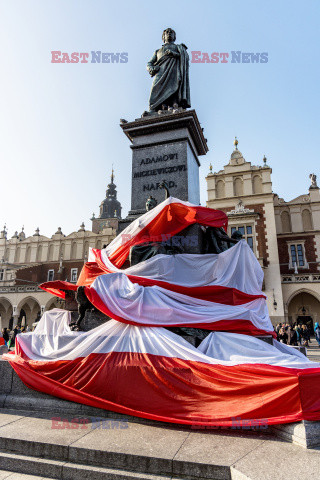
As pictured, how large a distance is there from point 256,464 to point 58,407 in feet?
6.72

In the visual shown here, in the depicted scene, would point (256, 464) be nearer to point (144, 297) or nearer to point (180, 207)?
point (144, 297)

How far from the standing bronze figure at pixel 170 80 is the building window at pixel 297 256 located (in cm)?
2243

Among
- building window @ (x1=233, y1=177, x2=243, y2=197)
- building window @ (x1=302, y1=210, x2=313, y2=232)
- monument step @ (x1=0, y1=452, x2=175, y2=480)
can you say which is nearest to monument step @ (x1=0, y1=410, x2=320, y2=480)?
monument step @ (x1=0, y1=452, x2=175, y2=480)

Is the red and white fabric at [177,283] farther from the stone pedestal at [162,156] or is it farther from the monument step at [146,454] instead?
the monument step at [146,454]

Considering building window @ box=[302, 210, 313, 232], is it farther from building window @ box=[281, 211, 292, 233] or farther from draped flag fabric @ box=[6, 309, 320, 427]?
draped flag fabric @ box=[6, 309, 320, 427]

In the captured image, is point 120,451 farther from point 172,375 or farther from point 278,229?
point 278,229

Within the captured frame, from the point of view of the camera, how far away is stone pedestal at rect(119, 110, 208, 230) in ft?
20.0

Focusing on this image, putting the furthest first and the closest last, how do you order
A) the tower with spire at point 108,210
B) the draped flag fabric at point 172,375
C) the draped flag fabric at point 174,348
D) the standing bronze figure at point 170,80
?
1. the tower with spire at point 108,210
2. the standing bronze figure at point 170,80
3. the draped flag fabric at point 174,348
4. the draped flag fabric at point 172,375

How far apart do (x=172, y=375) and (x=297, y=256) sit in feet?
86.6

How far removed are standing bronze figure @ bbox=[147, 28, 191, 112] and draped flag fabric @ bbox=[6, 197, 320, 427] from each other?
313 centimetres

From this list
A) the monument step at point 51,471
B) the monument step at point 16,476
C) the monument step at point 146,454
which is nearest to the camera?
the monument step at point 146,454

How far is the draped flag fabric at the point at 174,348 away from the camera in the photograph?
284cm

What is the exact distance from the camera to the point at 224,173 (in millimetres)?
28781

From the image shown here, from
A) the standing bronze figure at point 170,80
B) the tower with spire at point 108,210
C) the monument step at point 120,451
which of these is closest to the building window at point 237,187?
the standing bronze figure at point 170,80
